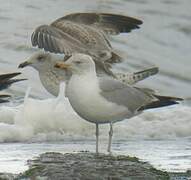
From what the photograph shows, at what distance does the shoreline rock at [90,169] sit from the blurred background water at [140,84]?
11.4 inches

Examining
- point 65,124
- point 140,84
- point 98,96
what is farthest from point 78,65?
point 140,84

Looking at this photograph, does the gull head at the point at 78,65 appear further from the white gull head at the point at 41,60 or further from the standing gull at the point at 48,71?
the white gull head at the point at 41,60

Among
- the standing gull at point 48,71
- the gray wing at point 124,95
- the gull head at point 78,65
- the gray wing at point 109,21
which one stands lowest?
the standing gull at point 48,71

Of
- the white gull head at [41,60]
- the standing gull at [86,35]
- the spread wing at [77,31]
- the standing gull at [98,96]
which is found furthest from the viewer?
the white gull head at [41,60]

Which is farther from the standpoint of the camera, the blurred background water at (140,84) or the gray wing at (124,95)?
the blurred background water at (140,84)

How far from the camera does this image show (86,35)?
11555 mm

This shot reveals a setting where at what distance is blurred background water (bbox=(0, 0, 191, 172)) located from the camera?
31.4 ft

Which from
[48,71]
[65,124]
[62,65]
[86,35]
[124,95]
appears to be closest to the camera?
[62,65]

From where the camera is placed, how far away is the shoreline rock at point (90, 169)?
22.8 feet

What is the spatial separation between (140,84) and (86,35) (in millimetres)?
4503

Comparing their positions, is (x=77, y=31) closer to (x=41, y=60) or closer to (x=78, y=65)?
(x=41, y=60)

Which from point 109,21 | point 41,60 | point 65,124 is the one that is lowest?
point 65,124

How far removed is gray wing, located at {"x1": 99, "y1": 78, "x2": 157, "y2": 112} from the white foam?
6.91 ft

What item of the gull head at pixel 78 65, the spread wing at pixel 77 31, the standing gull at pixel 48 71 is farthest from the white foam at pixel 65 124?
the gull head at pixel 78 65
